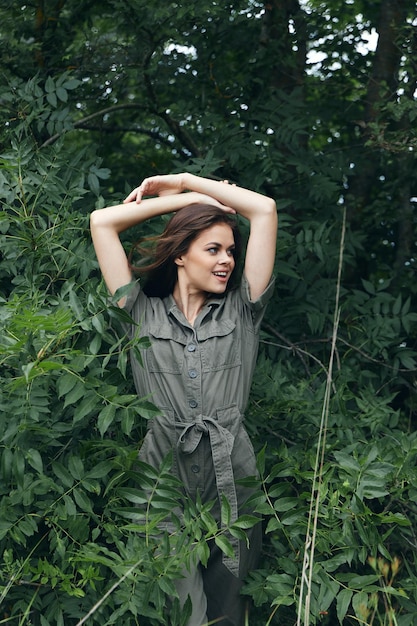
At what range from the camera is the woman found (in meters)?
3.32

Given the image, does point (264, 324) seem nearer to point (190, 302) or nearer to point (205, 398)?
Answer: point (190, 302)

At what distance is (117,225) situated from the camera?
11.3ft

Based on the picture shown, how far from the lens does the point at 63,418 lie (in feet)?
11.6

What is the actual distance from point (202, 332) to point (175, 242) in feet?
1.08

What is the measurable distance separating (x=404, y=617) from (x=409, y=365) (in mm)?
1538

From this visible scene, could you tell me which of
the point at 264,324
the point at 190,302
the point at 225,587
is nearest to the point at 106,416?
the point at 190,302

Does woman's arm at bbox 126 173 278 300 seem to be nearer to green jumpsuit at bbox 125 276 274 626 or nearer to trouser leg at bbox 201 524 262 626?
green jumpsuit at bbox 125 276 274 626

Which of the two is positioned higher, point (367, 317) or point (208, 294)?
point (208, 294)

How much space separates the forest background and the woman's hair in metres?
0.21

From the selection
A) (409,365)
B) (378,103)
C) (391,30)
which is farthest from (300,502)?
(391,30)

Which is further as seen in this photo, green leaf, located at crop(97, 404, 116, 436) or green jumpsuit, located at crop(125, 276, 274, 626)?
green jumpsuit, located at crop(125, 276, 274, 626)

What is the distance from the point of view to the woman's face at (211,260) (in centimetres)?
342

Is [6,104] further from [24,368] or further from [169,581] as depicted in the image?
[169,581]

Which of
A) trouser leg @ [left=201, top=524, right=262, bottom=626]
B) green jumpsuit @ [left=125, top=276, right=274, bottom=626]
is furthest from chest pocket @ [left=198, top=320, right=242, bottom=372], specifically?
trouser leg @ [left=201, top=524, right=262, bottom=626]
